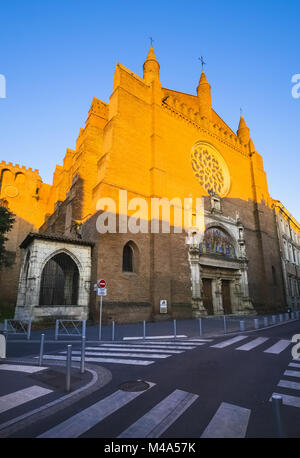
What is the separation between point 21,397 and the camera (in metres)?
3.77

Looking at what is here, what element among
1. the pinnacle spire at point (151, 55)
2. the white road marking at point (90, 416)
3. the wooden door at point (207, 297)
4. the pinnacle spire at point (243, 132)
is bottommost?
the white road marking at point (90, 416)

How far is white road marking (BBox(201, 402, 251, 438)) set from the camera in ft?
8.78

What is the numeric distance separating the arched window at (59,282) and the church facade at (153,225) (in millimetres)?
70

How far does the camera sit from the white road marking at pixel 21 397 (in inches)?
137

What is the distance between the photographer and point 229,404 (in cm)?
346

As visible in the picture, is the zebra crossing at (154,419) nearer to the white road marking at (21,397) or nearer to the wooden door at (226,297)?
the white road marking at (21,397)

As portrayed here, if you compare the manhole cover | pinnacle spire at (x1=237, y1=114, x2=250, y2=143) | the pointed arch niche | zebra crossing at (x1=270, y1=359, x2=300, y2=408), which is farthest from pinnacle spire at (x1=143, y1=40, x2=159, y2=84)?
the manhole cover

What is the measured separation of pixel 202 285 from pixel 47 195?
1061 inches

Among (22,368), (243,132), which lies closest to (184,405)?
(22,368)

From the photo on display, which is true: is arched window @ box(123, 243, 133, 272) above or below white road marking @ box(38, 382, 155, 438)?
above

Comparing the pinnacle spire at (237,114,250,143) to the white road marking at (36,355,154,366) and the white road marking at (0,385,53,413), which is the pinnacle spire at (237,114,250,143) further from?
the white road marking at (0,385,53,413)

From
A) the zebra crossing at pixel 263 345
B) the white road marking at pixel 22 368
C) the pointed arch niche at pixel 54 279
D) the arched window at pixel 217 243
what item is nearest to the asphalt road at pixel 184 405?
the white road marking at pixel 22 368

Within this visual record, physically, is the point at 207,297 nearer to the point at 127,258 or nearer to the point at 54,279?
the point at 127,258

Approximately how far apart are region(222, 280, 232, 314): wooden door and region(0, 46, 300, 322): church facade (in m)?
0.09
